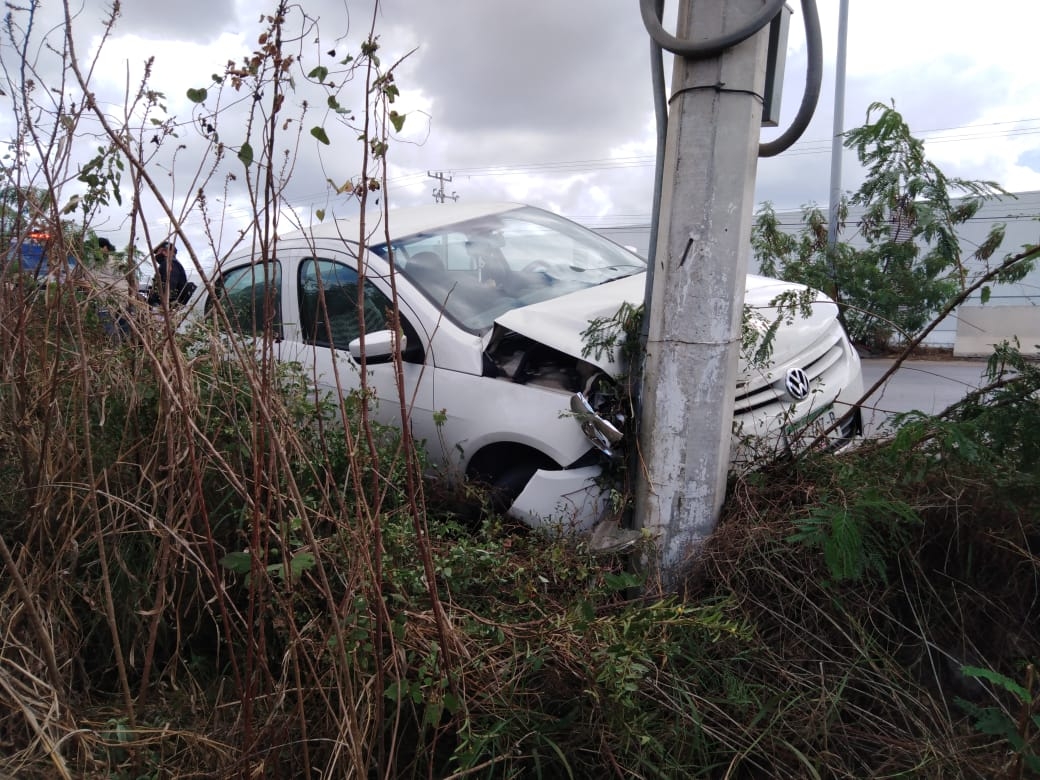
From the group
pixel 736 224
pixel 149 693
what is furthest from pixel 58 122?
pixel 736 224

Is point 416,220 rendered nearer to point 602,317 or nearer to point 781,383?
point 602,317

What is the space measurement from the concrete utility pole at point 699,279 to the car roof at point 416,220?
6.30ft

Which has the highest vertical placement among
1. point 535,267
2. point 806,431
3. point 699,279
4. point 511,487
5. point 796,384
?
point 535,267

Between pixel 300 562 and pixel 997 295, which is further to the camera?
pixel 997 295

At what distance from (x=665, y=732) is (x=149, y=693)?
1689 mm

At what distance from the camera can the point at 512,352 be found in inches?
134

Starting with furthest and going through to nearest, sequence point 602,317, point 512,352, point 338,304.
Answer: point 338,304 < point 512,352 < point 602,317

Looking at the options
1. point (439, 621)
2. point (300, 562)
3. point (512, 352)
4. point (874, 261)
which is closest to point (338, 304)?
point (512, 352)

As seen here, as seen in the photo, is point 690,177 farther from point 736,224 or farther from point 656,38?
point 656,38

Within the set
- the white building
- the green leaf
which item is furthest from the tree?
the green leaf

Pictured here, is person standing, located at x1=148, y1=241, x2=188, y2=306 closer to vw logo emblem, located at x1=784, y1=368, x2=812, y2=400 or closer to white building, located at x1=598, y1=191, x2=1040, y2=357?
vw logo emblem, located at x1=784, y1=368, x2=812, y2=400

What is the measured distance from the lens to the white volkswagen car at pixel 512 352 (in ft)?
9.98

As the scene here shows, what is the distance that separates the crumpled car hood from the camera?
10.3ft

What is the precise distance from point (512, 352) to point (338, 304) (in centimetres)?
148
